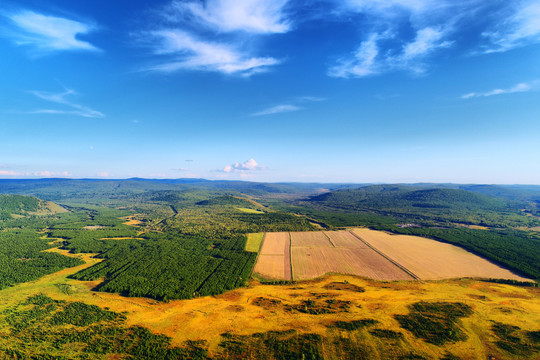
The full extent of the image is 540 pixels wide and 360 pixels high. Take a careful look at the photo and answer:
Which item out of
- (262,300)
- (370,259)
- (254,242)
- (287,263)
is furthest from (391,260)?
(254,242)

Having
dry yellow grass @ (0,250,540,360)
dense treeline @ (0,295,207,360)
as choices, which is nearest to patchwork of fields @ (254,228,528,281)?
dry yellow grass @ (0,250,540,360)

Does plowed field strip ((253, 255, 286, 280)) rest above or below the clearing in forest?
below

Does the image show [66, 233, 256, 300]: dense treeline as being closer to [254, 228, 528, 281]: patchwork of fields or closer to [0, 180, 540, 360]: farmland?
[0, 180, 540, 360]: farmland

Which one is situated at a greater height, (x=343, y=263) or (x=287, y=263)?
(x=343, y=263)

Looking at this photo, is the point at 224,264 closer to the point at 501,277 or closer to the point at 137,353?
the point at 137,353

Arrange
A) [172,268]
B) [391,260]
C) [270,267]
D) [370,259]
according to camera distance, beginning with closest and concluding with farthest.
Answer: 1. [172,268]
2. [270,267]
3. [391,260]
4. [370,259]

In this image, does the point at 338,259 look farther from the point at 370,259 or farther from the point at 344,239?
the point at 344,239

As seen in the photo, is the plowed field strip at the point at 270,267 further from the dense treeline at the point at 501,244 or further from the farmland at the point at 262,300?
the dense treeline at the point at 501,244
